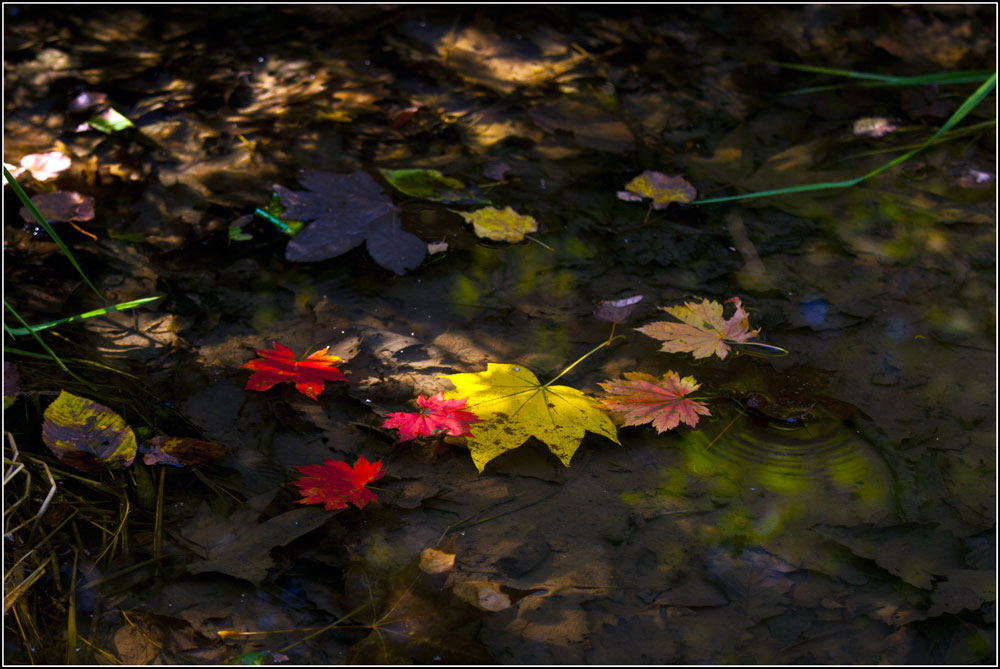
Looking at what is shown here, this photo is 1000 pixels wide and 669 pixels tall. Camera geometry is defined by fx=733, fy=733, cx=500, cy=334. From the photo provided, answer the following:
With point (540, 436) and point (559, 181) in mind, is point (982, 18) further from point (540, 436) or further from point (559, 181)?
point (540, 436)

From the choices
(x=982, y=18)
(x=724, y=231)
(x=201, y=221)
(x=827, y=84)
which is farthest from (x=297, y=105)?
(x=982, y=18)

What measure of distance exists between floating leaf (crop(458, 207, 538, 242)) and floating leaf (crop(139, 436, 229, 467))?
93 centimetres

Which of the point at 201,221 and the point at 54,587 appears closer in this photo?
the point at 54,587

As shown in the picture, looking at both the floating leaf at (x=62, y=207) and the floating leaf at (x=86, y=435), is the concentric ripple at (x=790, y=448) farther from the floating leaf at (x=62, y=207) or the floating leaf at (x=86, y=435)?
the floating leaf at (x=62, y=207)

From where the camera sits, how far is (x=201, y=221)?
207cm

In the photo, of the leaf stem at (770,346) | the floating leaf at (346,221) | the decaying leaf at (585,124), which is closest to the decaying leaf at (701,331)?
the leaf stem at (770,346)

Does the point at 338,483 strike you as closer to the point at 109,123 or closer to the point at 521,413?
the point at 521,413

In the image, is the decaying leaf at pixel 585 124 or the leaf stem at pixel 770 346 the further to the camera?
the decaying leaf at pixel 585 124

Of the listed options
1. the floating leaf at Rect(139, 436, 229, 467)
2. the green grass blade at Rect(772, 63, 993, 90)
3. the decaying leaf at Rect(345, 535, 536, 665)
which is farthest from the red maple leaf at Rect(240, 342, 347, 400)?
the green grass blade at Rect(772, 63, 993, 90)

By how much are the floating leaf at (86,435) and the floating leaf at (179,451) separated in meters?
0.03

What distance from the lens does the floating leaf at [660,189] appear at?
217 cm

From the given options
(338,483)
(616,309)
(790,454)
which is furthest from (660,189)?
(338,483)

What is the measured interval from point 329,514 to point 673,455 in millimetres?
712

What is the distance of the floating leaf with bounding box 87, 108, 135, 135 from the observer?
7.82 feet
